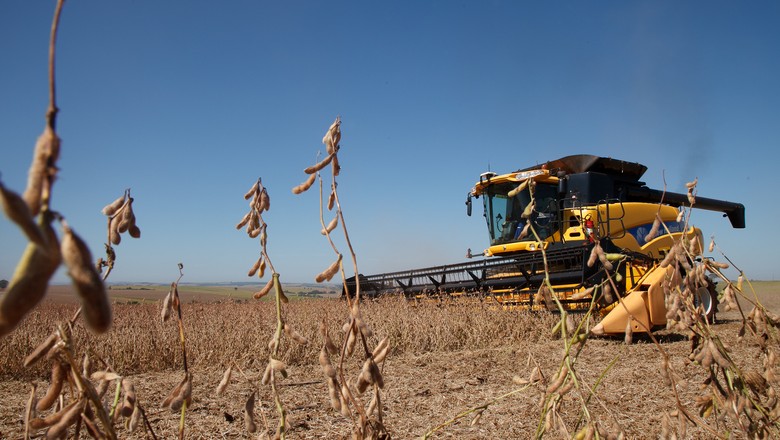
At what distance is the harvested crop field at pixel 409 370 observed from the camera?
326 cm

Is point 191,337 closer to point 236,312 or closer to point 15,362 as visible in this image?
point 15,362

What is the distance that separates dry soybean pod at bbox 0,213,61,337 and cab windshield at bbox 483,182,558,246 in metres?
8.85

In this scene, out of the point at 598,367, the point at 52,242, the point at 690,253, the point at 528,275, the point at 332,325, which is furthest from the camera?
the point at 528,275

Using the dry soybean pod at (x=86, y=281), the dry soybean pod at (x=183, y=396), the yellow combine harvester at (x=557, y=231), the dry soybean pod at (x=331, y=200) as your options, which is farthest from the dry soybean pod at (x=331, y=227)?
the yellow combine harvester at (x=557, y=231)

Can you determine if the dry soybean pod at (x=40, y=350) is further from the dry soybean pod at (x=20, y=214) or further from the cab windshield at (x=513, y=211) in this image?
the cab windshield at (x=513, y=211)

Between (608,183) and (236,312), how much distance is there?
7100 millimetres

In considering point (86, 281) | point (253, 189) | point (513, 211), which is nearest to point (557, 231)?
point (513, 211)

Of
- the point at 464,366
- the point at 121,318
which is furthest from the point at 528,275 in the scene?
the point at 121,318

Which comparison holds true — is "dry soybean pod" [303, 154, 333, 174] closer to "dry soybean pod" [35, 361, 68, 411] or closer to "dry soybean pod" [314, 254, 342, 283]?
"dry soybean pod" [314, 254, 342, 283]

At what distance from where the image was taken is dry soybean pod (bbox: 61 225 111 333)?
1.26ft

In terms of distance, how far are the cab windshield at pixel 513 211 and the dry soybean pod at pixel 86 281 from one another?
8826 mm

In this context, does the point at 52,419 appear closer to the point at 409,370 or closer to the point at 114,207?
the point at 114,207

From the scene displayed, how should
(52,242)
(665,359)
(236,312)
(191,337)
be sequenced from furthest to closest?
(236,312)
(191,337)
(665,359)
(52,242)

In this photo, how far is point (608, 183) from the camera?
31.8 ft
